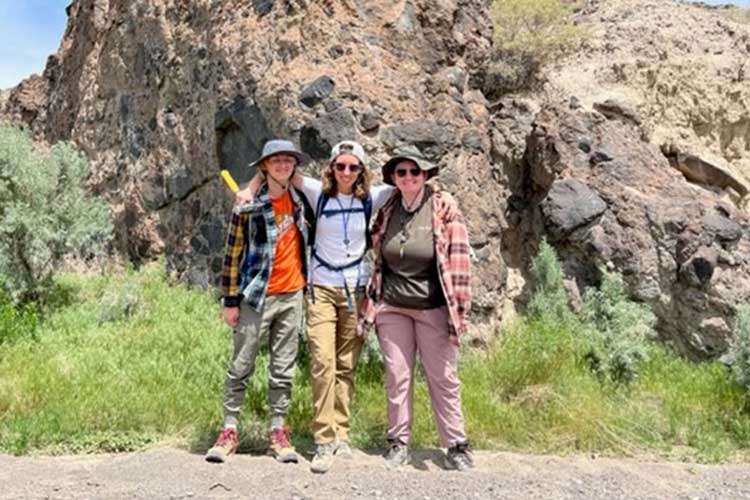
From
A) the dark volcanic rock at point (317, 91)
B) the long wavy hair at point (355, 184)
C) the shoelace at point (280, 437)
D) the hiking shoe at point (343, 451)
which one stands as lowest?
the hiking shoe at point (343, 451)

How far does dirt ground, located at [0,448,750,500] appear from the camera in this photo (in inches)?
179

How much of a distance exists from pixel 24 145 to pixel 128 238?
206cm

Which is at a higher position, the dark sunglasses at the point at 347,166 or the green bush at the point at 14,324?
the dark sunglasses at the point at 347,166

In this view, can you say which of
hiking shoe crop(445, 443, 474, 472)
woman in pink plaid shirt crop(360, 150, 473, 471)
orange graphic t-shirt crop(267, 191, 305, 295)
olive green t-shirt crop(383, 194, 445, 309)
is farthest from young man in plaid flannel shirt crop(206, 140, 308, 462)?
hiking shoe crop(445, 443, 474, 472)

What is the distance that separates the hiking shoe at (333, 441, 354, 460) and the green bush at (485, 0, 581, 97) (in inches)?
304

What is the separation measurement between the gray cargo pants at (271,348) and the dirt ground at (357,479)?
406mm

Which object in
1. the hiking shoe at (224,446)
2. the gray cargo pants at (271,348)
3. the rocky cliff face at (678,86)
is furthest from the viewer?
the rocky cliff face at (678,86)

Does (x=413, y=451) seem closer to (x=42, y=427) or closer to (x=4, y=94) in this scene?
(x=42, y=427)

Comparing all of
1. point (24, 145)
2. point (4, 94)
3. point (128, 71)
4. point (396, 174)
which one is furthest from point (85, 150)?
point (396, 174)

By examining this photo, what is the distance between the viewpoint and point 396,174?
203 inches

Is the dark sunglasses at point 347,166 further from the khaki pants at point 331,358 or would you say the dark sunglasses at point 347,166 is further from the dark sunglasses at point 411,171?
the khaki pants at point 331,358

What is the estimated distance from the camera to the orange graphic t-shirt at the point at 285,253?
17.0 feet

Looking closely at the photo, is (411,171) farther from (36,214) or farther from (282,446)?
(36,214)

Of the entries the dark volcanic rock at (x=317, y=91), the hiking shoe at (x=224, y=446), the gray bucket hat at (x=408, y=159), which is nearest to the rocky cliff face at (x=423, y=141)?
the dark volcanic rock at (x=317, y=91)
